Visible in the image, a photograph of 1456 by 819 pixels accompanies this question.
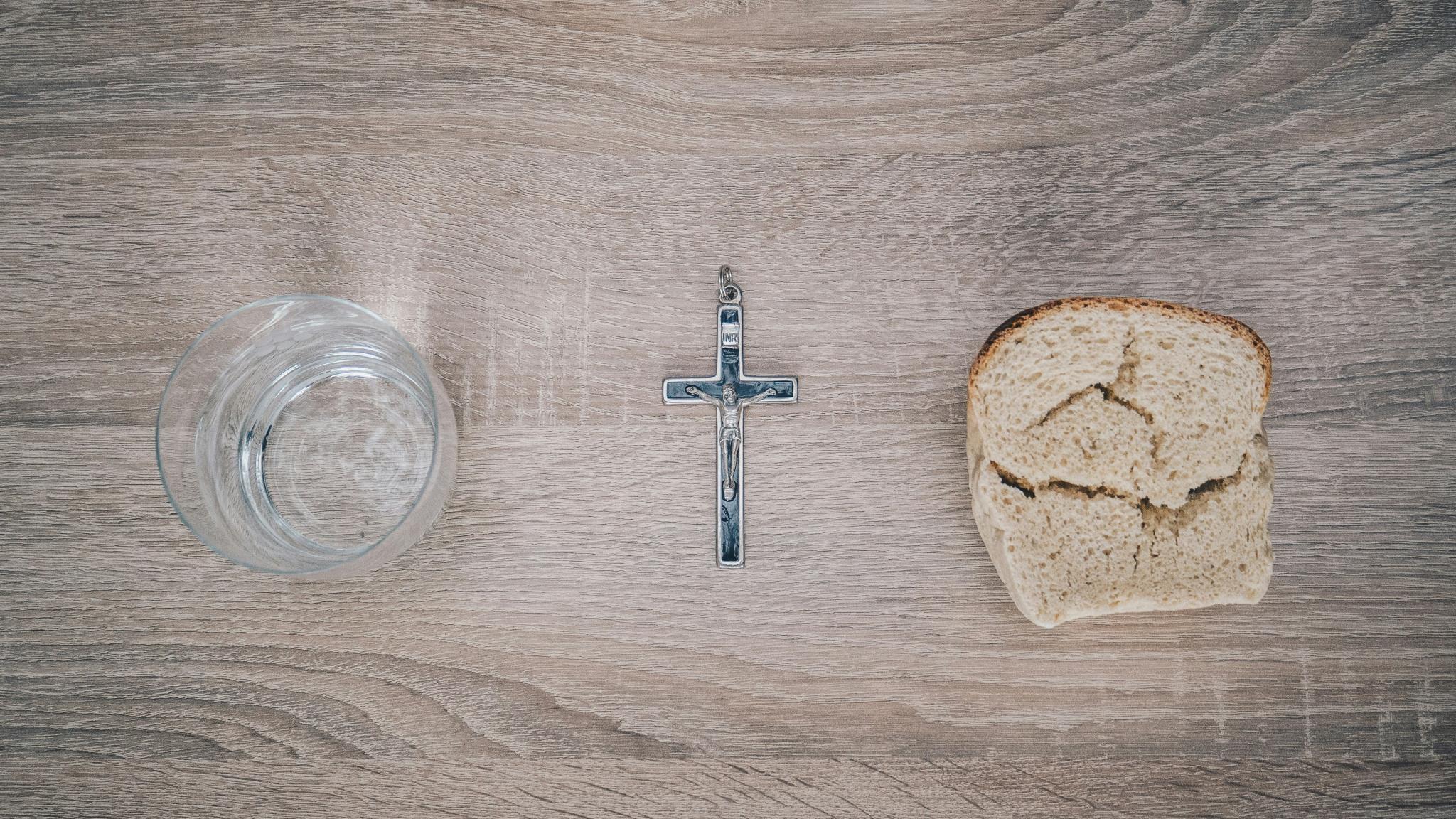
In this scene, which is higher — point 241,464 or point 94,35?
point 94,35

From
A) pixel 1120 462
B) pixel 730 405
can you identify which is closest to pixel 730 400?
pixel 730 405

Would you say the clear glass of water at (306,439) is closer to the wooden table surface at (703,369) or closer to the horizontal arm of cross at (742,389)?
the wooden table surface at (703,369)

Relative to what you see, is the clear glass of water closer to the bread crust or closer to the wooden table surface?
the wooden table surface

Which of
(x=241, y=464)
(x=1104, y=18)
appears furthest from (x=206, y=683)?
(x=1104, y=18)

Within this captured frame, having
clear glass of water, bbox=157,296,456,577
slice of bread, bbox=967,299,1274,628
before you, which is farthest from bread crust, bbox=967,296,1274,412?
clear glass of water, bbox=157,296,456,577

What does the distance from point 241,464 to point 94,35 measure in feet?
2.74

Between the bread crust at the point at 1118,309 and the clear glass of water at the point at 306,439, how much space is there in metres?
0.84

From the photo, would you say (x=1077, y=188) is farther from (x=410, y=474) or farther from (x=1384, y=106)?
(x=410, y=474)

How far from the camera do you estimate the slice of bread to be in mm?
1142

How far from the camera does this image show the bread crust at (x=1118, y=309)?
1.16m

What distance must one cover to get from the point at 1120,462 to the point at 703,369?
2.17ft

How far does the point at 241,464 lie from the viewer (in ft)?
3.94

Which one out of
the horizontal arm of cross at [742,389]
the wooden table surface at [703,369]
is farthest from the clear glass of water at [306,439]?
the horizontal arm of cross at [742,389]

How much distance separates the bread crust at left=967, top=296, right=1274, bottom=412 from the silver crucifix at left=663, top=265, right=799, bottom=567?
1.03 feet
